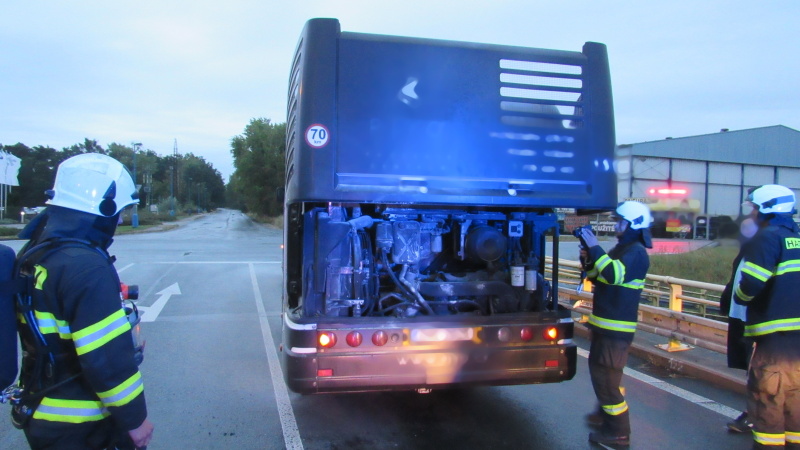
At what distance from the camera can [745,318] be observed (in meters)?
4.07

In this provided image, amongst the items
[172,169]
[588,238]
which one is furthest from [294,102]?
[172,169]

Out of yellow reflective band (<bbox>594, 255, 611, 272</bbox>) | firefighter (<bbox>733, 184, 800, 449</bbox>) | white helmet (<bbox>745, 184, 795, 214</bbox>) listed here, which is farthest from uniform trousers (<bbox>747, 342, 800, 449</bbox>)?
yellow reflective band (<bbox>594, 255, 611, 272</bbox>)

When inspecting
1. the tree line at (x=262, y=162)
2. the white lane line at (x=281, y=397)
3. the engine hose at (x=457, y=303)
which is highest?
the tree line at (x=262, y=162)

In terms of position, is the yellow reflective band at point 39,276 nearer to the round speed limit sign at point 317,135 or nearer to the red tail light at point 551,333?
the round speed limit sign at point 317,135

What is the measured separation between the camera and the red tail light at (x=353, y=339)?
12.9ft

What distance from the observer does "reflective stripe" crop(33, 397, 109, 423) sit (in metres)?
2.30

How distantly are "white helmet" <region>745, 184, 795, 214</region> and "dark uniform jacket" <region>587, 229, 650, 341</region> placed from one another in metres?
0.81

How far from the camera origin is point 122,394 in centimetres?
225

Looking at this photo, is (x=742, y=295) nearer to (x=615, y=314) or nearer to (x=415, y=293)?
(x=615, y=314)

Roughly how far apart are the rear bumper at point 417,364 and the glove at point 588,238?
0.81 metres

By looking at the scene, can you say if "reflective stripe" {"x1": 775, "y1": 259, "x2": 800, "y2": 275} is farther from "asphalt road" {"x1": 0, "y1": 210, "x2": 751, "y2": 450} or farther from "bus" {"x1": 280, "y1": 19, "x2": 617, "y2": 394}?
"asphalt road" {"x1": 0, "y1": 210, "x2": 751, "y2": 450}

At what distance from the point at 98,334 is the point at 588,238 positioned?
3.34 meters

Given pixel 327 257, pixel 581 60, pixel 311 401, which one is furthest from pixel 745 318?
pixel 311 401

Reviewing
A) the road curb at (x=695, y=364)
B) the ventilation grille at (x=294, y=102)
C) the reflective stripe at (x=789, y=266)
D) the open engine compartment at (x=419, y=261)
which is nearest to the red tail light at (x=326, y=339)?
the open engine compartment at (x=419, y=261)
